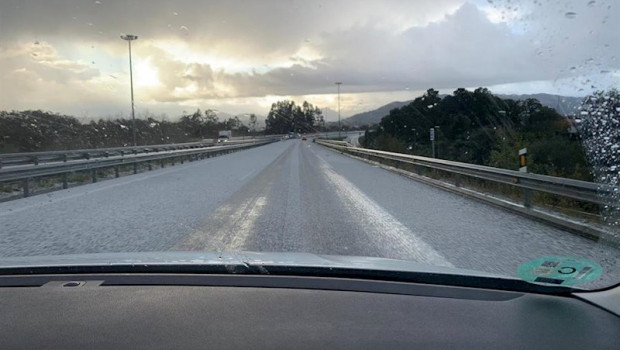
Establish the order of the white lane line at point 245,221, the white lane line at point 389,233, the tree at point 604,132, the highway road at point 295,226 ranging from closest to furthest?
the tree at point 604,132, the white lane line at point 389,233, the highway road at point 295,226, the white lane line at point 245,221

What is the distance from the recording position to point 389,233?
8656mm

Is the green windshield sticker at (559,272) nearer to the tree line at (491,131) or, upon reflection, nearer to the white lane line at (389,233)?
the tree line at (491,131)

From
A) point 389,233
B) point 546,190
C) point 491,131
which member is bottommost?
point 389,233

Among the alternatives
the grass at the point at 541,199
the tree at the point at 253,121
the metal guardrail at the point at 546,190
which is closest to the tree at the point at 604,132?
the metal guardrail at the point at 546,190

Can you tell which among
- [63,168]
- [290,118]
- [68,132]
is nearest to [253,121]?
[290,118]

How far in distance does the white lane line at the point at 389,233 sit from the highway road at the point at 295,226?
0.06 feet

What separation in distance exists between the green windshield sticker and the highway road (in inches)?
25.0

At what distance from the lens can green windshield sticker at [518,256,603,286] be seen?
11.3 ft

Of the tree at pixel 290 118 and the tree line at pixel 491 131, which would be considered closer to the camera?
the tree line at pixel 491 131

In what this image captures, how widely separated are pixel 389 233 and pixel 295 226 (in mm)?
1627

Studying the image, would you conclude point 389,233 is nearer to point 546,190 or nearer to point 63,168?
point 546,190

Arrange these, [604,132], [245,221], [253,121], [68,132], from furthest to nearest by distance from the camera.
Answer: [253,121], [68,132], [245,221], [604,132]

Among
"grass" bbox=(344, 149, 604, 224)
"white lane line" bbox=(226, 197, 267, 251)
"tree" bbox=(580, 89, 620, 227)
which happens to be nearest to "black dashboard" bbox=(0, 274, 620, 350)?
"tree" bbox=(580, 89, 620, 227)

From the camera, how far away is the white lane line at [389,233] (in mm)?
6902
